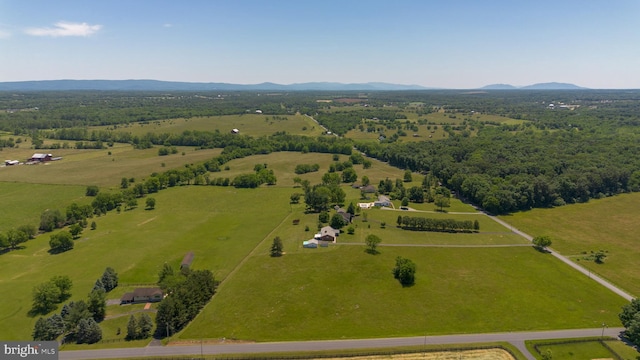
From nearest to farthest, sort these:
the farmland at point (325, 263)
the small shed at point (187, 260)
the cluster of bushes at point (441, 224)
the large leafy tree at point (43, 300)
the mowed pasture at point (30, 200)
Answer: the farmland at point (325, 263)
the large leafy tree at point (43, 300)
the small shed at point (187, 260)
the cluster of bushes at point (441, 224)
the mowed pasture at point (30, 200)

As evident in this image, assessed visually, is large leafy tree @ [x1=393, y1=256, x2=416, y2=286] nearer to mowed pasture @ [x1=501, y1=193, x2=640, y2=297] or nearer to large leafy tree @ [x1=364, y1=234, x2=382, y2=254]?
large leafy tree @ [x1=364, y1=234, x2=382, y2=254]

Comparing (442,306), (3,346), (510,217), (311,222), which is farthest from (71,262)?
(510,217)

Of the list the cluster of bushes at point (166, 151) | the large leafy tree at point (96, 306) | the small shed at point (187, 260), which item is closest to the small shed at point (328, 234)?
Answer: the small shed at point (187, 260)

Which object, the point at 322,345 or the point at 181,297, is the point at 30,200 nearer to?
the point at 181,297

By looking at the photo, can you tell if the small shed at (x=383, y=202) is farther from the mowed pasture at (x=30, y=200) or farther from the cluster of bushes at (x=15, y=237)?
the cluster of bushes at (x=15, y=237)

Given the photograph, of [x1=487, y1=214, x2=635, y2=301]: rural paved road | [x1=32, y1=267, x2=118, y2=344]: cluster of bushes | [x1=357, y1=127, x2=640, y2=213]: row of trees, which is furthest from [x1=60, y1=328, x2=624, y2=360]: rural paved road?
[x1=357, y1=127, x2=640, y2=213]: row of trees

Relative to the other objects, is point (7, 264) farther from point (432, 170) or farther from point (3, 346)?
point (432, 170)

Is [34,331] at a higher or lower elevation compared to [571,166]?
lower
